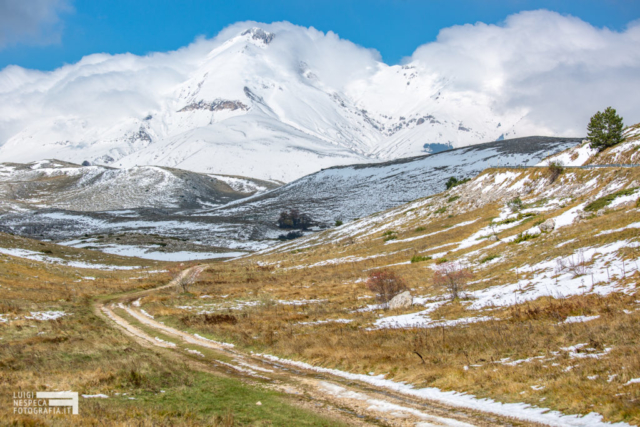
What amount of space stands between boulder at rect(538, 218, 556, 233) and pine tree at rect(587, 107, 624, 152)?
2846 cm

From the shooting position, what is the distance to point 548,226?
112ft

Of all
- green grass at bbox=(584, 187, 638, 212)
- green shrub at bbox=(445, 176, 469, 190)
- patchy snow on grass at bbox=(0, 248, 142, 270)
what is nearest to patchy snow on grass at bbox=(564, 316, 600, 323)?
green grass at bbox=(584, 187, 638, 212)

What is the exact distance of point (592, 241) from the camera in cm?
2467

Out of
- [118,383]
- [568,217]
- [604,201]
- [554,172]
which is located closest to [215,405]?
[118,383]

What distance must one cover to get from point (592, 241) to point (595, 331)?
14263 mm

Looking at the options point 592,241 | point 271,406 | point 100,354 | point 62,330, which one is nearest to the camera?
point 271,406

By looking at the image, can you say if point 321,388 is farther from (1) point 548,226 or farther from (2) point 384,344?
(1) point 548,226

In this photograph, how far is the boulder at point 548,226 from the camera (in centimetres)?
3400

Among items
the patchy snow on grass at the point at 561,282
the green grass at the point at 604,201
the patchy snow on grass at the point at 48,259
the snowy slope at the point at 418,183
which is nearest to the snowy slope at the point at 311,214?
the snowy slope at the point at 418,183

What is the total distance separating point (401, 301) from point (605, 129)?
4729 cm

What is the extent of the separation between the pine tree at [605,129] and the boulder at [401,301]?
44.7 meters

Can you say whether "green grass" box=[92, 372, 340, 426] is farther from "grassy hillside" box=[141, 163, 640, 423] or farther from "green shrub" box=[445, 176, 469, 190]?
"green shrub" box=[445, 176, 469, 190]

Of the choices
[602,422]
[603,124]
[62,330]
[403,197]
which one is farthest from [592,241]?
[403,197]

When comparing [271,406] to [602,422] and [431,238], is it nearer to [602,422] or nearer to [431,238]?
[602,422]
